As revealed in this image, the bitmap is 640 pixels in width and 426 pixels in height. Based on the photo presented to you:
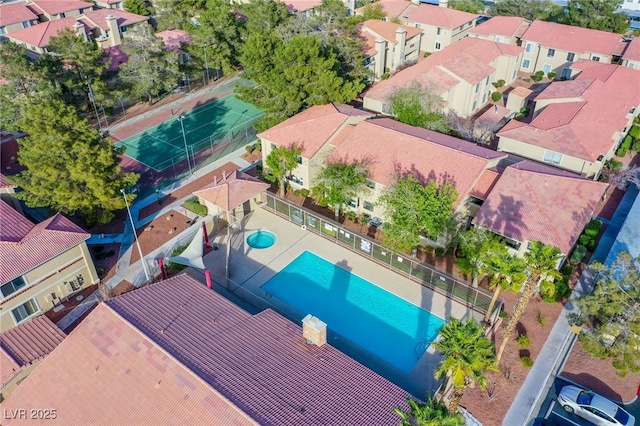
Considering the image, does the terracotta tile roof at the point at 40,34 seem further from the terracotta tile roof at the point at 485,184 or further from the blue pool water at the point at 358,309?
the terracotta tile roof at the point at 485,184

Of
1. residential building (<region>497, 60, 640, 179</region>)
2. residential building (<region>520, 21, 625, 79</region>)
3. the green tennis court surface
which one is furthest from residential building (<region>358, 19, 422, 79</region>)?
residential building (<region>497, 60, 640, 179</region>)

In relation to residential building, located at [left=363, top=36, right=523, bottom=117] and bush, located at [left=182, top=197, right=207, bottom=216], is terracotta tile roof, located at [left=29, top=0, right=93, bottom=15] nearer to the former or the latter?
residential building, located at [left=363, top=36, right=523, bottom=117]

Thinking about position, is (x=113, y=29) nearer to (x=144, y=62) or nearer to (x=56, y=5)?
(x=56, y=5)

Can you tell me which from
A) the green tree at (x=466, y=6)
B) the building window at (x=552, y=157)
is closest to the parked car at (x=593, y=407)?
the building window at (x=552, y=157)

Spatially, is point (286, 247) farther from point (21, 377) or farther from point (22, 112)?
point (22, 112)

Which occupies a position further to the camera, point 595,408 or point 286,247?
point 286,247

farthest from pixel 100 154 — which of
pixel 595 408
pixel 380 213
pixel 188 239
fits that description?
pixel 595 408

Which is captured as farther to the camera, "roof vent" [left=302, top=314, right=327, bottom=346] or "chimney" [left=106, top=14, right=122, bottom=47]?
"chimney" [left=106, top=14, right=122, bottom=47]
